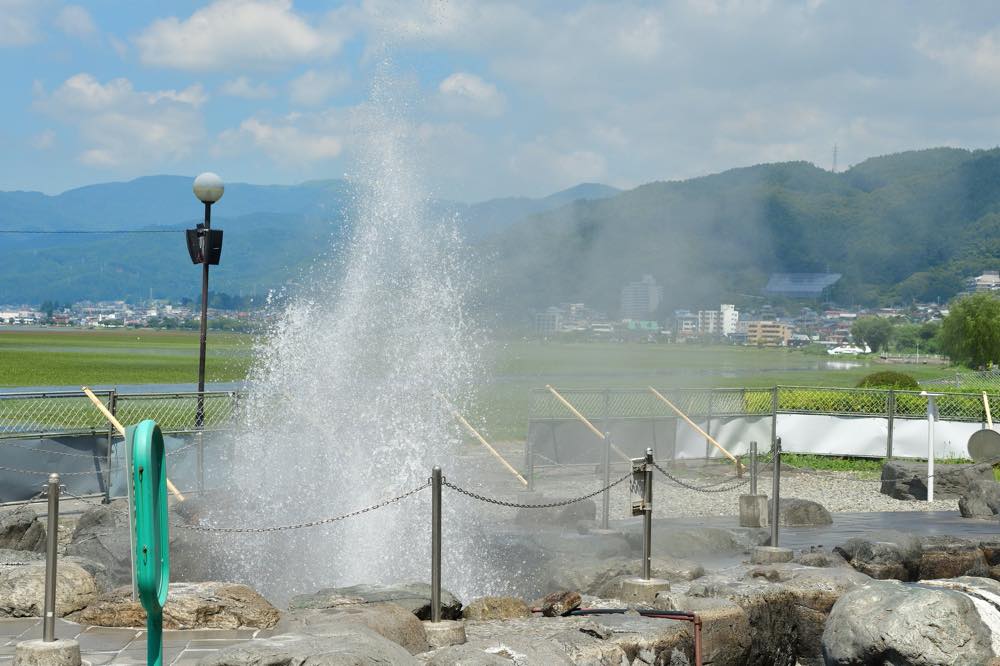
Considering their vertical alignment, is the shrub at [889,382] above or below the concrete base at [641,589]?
above

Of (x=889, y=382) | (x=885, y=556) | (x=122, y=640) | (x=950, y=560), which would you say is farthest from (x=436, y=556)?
(x=889, y=382)

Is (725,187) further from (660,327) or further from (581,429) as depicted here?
(581,429)

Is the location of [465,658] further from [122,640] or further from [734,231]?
[734,231]

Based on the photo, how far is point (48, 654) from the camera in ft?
19.6

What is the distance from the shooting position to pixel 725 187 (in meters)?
29.7

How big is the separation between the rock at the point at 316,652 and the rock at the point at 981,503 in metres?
10.8

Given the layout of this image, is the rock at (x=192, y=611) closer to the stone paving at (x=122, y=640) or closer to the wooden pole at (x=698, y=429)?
the stone paving at (x=122, y=640)

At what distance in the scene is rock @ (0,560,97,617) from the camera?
7.18 metres

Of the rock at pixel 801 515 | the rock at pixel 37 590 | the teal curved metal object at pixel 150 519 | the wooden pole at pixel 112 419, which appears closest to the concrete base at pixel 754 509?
the rock at pixel 801 515

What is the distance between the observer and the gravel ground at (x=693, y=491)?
48.3 ft

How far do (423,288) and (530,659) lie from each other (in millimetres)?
10848

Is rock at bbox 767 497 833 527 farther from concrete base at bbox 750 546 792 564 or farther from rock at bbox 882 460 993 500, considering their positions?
rock at bbox 882 460 993 500

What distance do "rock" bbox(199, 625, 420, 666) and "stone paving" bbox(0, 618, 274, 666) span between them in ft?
3.49

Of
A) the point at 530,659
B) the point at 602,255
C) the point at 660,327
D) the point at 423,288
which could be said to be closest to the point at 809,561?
the point at 530,659
